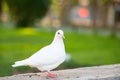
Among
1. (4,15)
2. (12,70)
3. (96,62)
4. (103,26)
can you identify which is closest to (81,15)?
(103,26)

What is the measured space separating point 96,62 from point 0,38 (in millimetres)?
5903

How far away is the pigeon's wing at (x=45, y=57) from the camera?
18.5 feet

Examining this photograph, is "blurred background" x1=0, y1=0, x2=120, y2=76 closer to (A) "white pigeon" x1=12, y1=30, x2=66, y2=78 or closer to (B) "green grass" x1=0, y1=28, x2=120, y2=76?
(B) "green grass" x1=0, y1=28, x2=120, y2=76

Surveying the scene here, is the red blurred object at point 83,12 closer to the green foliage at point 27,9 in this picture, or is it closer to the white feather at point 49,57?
the green foliage at point 27,9

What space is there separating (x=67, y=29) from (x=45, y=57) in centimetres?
1773

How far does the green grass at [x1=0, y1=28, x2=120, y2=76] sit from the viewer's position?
38.5 ft

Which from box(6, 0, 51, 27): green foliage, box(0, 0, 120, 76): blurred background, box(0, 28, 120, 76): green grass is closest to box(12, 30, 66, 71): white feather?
box(0, 28, 120, 76): green grass

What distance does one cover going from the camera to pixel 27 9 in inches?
854

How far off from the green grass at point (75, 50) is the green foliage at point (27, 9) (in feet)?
5.74

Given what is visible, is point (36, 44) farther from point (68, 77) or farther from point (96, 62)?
point (68, 77)

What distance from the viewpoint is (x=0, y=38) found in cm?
1747

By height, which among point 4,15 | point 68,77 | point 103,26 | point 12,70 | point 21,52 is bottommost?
point 68,77

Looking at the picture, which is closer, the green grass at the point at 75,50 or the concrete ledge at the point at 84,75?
the concrete ledge at the point at 84,75

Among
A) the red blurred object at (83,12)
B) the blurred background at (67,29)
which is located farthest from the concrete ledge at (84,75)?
the red blurred object at (83,12)
